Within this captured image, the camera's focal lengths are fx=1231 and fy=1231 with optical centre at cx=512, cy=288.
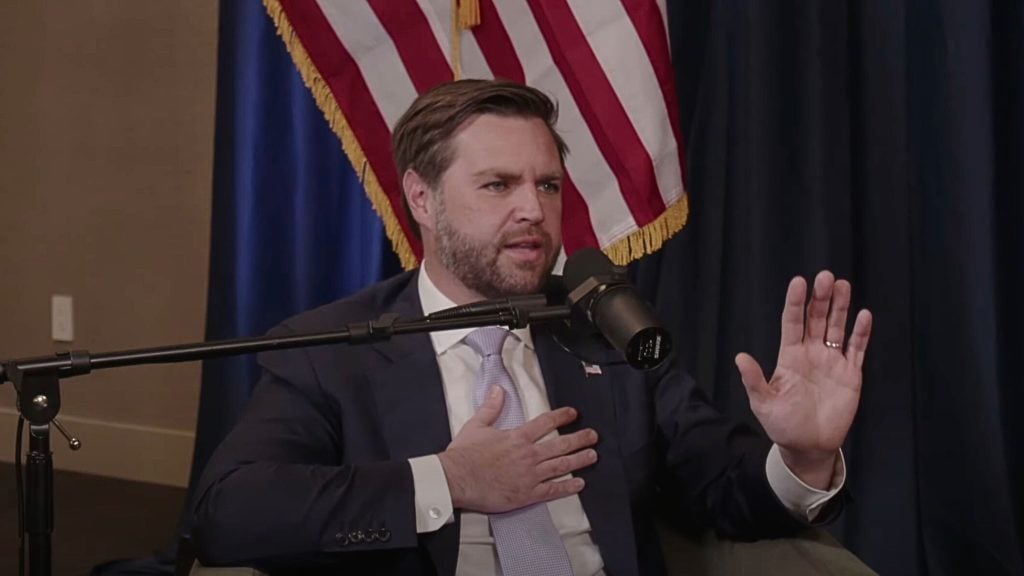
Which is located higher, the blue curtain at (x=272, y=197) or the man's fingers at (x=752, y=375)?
the blue curtain at (x=272, y=197)

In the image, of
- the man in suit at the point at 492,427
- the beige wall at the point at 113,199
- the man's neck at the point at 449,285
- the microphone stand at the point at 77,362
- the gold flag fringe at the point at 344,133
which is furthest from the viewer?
the beige wall at the point at 113,199

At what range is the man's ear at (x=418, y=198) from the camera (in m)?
2.13

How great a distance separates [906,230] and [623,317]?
157 cm

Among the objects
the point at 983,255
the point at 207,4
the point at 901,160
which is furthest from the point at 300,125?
the point at 983,255

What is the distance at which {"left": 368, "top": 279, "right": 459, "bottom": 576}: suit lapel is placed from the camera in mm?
1873

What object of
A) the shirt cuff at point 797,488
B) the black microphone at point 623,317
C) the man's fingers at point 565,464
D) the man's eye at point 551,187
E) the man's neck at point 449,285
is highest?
the man's eye at point 551,187

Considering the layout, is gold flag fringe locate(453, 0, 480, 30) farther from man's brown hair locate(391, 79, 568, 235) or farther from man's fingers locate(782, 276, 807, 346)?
man's fingers locate(782, 276, 807, 346)

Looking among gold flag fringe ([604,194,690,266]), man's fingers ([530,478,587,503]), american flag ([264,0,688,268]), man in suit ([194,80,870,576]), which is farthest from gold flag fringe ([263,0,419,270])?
man's fingers ([530,478,587,503])

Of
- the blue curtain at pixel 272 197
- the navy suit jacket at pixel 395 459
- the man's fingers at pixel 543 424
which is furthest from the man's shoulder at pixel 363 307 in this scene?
the blue curtain at pixel 272 197

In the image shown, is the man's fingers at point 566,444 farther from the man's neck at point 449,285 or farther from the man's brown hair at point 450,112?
the man's brown hair at point 450,112

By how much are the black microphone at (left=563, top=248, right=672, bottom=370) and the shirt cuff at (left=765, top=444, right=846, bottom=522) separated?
456 millimetres

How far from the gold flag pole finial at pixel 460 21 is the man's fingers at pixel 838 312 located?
52.3 inches

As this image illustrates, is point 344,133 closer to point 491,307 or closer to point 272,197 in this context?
point 272,197

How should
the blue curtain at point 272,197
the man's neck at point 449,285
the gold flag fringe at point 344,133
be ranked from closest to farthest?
1. the man's neck at point 449,285
2. the gold flag fringe at point 344,133
3. the blue curtain at point 272,197
